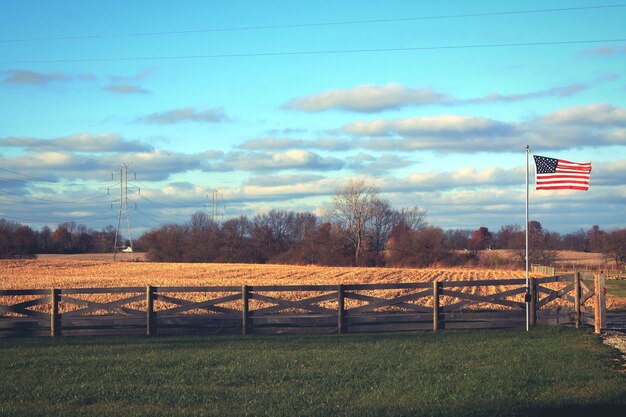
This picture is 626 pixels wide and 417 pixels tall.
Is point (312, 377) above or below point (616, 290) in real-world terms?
above

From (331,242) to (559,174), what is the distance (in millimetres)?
69934

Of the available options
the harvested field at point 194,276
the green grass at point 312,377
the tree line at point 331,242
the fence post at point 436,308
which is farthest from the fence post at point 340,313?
the tree line at point 331,242

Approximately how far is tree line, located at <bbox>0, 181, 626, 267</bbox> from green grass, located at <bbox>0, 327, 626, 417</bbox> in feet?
219

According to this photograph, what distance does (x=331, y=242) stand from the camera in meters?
90.4

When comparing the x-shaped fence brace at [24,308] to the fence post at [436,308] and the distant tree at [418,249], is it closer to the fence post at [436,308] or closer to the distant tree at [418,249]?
the fence post at [436,308]

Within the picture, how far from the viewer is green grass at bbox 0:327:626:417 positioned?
1001cm

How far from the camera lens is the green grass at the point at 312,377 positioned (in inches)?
394

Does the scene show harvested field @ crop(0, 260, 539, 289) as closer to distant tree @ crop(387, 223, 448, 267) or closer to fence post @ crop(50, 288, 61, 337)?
fence post @ crop(50, 288, 61, 337)

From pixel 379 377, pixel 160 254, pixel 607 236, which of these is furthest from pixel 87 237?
pixel 379 377

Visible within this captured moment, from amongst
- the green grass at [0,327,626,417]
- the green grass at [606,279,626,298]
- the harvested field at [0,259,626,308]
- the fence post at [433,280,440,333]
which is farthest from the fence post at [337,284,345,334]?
the green grass at [606,279,626,298]

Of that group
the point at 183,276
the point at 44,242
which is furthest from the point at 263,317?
the point at 44,242

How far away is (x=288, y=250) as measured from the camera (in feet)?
328

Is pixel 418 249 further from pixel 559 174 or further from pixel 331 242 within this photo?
pixel 559 174

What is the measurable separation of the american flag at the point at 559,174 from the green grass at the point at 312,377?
4.91 meters
